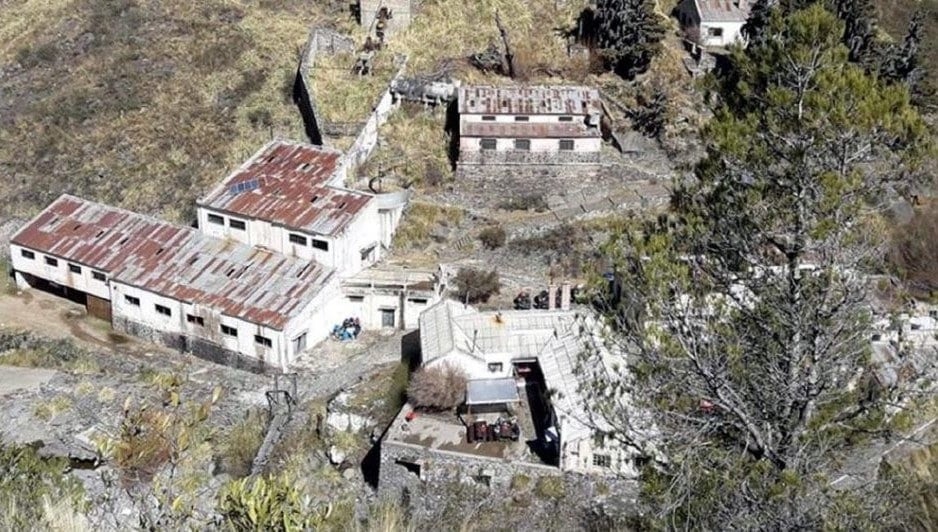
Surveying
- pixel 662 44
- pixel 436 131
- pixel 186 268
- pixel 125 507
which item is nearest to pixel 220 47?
pixel 436 131

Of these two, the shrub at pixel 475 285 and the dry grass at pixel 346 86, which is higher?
the dry grass at pixel 346 86

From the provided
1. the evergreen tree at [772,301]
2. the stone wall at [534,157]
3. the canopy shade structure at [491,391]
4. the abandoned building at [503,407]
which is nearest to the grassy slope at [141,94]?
the stone wall at [534,157]

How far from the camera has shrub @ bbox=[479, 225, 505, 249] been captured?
40938mm

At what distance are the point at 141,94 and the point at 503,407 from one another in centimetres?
3060

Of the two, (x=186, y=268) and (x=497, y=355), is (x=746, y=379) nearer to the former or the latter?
(x=497, y=355)

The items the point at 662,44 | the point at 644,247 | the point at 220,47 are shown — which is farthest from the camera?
the point at 220,47

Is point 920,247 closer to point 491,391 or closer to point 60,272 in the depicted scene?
point 491,391

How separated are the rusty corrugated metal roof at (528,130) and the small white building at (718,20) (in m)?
9.20

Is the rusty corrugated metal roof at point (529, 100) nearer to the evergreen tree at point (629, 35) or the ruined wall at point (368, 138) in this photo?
the evergreen tree at point (629, 35)

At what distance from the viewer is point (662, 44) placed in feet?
162

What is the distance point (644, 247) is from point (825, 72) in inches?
150

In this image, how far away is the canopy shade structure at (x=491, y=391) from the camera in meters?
31.6

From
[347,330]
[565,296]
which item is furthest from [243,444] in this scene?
[565,296]

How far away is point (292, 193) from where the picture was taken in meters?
40.5
